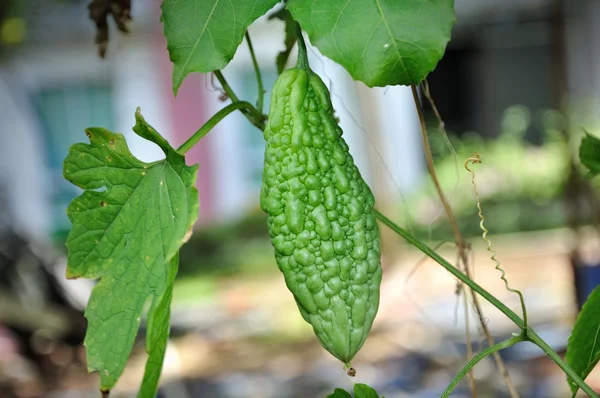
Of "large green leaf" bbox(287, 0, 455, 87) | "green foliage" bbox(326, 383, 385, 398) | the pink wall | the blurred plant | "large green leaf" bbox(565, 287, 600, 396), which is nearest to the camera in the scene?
"large green leaf" bbox(287, 0, 455, 87)

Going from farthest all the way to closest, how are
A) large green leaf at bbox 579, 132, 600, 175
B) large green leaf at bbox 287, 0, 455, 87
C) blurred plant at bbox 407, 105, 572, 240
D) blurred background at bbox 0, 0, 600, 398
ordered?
blurred plant at bbox 407, 105, 572, 240 → blurred background at bbox 0, 0, 600, 398 → large green leaf at bbox 579, 132, 600, 175 → large green leaf at bbox 287, 0, 455, 87

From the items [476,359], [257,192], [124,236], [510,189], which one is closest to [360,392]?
[476,359]

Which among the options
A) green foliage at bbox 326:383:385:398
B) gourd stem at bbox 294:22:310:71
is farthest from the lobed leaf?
gourd stem at bbox 294:22:310:71

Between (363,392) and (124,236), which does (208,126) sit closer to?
(124,236)

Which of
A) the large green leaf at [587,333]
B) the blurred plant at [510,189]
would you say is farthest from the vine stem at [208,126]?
the blurred plant at [510,189]

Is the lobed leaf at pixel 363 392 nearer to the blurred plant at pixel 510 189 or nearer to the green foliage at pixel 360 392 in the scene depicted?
the green foliage at pixel 360 392

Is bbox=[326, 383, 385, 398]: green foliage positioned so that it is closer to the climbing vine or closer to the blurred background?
the climbing vine

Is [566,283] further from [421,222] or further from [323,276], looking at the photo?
[323,276]
